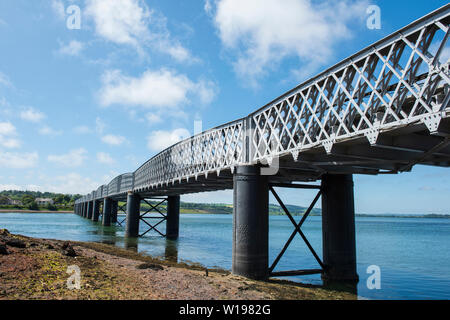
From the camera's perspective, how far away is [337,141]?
1200 cm

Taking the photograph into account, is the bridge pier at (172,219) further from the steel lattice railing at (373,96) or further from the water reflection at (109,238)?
the steel lattice railing at (373,96)

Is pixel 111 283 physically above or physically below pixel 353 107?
below

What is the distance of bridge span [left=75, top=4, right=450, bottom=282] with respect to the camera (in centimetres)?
942

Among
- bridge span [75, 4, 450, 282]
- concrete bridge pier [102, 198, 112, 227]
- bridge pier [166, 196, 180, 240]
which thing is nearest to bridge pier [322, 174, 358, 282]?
bridge span [75, 4, 450, 282]

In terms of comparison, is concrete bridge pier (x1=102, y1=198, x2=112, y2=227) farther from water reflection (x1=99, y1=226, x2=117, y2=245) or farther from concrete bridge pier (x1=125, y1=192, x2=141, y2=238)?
concrete bridge pier (x1=125, y1=192, x2=141, y2=238)

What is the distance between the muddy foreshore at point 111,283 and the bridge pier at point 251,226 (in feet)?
2.31

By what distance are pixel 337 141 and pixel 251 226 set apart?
6765 millimetres

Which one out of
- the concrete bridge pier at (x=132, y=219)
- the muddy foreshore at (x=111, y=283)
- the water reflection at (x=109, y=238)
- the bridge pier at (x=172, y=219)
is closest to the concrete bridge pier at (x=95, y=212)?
the water reflection at (x=109, y=238)

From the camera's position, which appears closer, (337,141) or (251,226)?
(337,141)

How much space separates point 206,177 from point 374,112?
1446 centimetres

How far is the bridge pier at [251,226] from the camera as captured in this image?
1642 centimetres

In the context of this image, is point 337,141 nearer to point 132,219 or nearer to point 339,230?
point 339,230

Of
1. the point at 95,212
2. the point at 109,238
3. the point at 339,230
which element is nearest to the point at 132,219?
the point at 109,238
